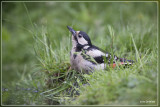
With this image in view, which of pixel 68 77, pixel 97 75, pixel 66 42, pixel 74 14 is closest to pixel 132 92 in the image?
pixel 97 75

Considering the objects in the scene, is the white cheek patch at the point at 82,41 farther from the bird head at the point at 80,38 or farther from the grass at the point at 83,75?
the grass at the point at 83,75

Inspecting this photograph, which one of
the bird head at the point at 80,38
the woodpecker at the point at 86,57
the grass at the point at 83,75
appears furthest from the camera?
the bird head at the point at 80,38

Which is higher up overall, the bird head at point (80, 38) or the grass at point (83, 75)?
the bird head at point (80, 38)

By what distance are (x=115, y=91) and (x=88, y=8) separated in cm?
704

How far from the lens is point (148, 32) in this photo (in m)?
5.35

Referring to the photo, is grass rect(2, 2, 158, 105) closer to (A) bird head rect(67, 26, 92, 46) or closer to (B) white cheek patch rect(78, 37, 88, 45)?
(A) bird head rect(67, 26, 92, 46)

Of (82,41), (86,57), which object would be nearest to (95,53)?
(86,57)

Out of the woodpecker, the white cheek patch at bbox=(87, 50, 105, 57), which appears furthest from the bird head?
the white cheek patch at bbox=(87, 50, 105, 57)

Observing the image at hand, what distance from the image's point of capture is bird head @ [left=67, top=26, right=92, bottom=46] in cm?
432

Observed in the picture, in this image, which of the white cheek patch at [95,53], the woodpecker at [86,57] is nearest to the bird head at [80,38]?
the woodpecker at [86,57]

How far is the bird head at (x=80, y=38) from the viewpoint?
4323 millimetres

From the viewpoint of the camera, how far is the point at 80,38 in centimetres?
439

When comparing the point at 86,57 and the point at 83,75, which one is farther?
the point at 86,57

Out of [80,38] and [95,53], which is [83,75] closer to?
[95,53]
